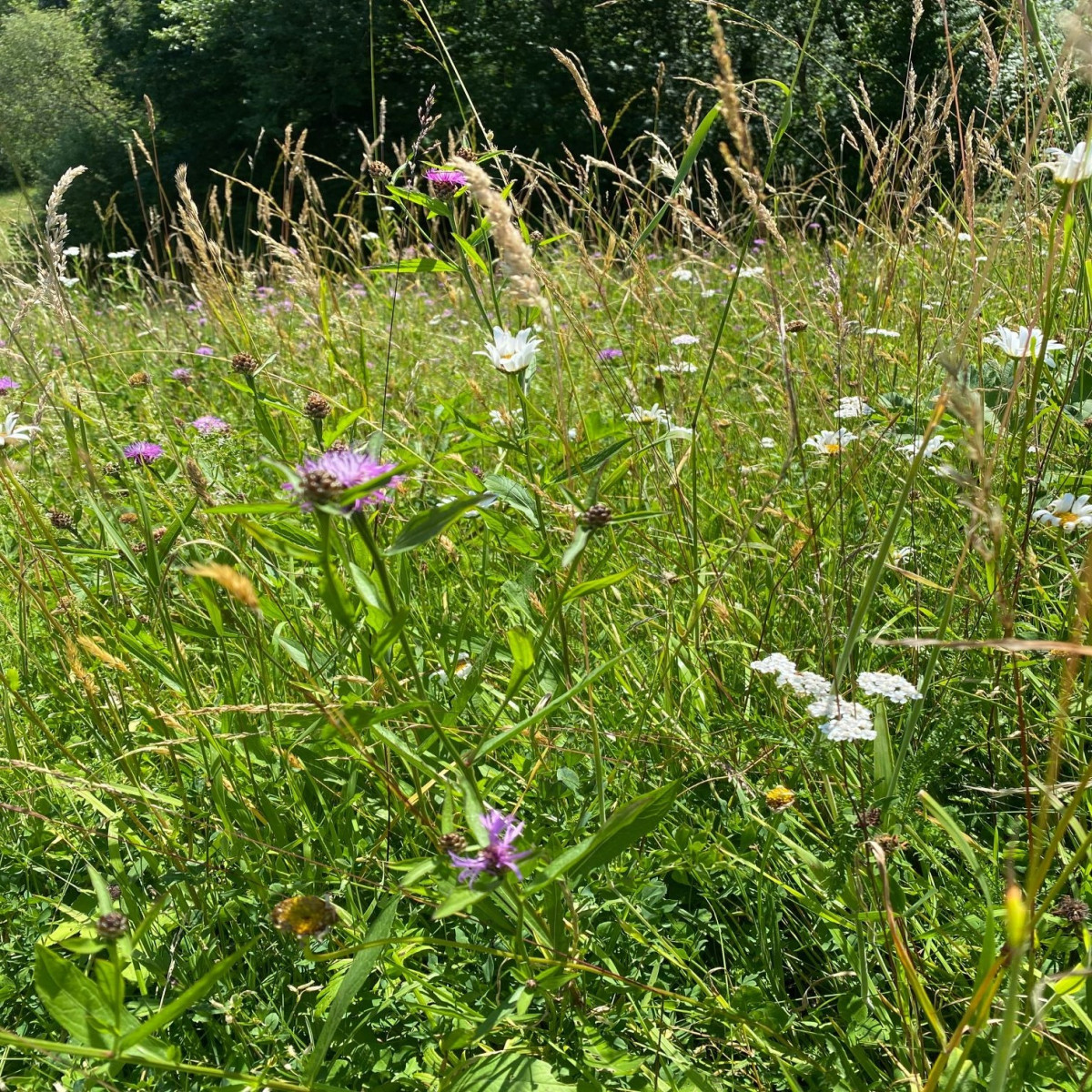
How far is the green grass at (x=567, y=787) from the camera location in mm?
746

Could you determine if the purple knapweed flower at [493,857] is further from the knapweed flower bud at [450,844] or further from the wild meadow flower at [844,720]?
the wild meadow flower at [844,720]

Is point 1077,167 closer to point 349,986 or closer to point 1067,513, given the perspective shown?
point 1067,513

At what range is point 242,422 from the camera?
2.54m

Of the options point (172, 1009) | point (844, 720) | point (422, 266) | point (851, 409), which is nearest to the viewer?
point (172, 1009)

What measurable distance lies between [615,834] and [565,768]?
0.39m

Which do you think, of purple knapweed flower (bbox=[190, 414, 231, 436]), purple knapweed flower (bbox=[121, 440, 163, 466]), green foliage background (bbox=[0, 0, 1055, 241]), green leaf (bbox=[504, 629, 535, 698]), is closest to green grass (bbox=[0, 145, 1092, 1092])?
green leaf (bbox=[504, 629, 535, 698])

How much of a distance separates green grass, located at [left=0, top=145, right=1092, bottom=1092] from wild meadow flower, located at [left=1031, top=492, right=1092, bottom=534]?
0.05 meters

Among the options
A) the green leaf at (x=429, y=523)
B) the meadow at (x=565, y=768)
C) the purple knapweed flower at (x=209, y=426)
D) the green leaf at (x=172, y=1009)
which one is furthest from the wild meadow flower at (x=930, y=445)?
the purple knapweed flower at (x=209, y=426)

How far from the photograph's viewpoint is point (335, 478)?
2.17 feet

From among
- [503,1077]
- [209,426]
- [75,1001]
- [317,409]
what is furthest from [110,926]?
[209,426]

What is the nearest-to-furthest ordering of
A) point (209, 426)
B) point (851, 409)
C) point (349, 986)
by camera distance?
1. point (349, 986)
2. point (851, 409)
3. point (209, 426)

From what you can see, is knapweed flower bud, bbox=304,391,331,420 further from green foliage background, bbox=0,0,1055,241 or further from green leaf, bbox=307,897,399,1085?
green foliage background, bbox=0,0,1055,241

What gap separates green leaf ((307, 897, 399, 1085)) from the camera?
2.26 ft

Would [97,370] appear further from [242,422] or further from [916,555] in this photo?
[916,555]
